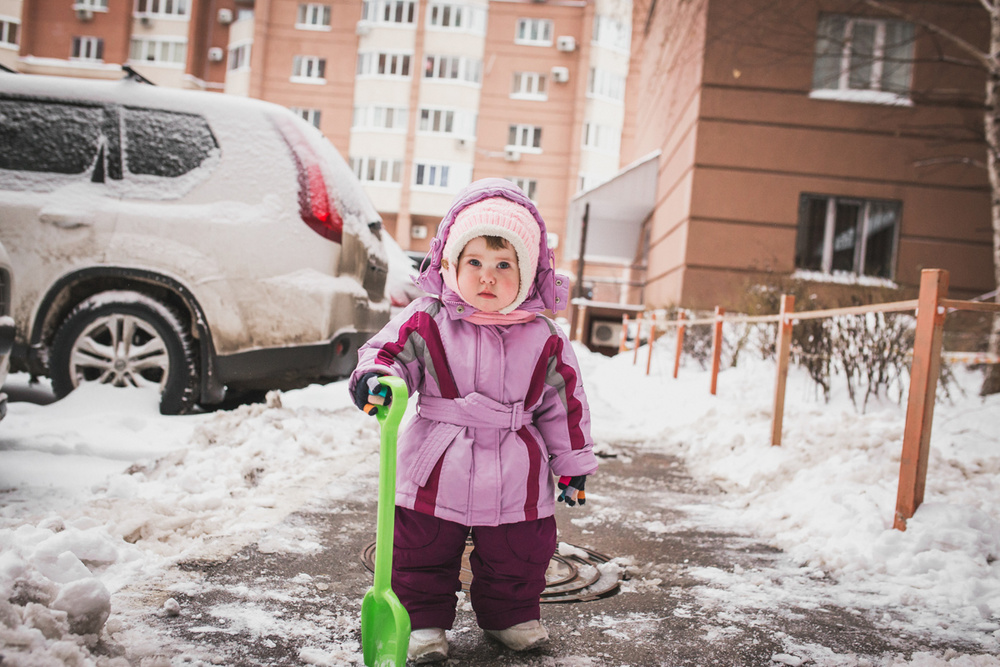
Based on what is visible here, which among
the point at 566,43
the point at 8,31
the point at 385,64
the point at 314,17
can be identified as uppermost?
the point at 314,17

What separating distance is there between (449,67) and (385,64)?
2778 millimetres

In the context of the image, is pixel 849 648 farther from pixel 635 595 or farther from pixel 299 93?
pixel 299 93

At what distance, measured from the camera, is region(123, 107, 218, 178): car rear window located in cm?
455

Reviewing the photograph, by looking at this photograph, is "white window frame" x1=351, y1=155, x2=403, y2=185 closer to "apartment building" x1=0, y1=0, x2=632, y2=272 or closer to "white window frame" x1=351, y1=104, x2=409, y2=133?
"apartment building" x1=0, y1=0, x2=632, y2=272

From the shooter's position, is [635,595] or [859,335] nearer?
[635,595]

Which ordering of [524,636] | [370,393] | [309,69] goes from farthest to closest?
[309,69], [524,636], [370,393]

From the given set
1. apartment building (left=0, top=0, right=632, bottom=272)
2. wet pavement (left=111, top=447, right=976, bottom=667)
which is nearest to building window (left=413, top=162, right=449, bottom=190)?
apartment building (left=0, top=0, right=632, bottom=272)

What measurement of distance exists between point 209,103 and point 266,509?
2.72 metres

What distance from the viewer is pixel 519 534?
2123mm

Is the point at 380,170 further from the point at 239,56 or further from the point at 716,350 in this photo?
the point at 716,350

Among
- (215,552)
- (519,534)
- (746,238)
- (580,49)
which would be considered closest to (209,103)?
(215,552)

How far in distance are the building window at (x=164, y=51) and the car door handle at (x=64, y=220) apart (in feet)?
112

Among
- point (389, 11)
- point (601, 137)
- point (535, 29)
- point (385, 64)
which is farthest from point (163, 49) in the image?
point (601, 137)

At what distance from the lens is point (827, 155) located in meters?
12.1
